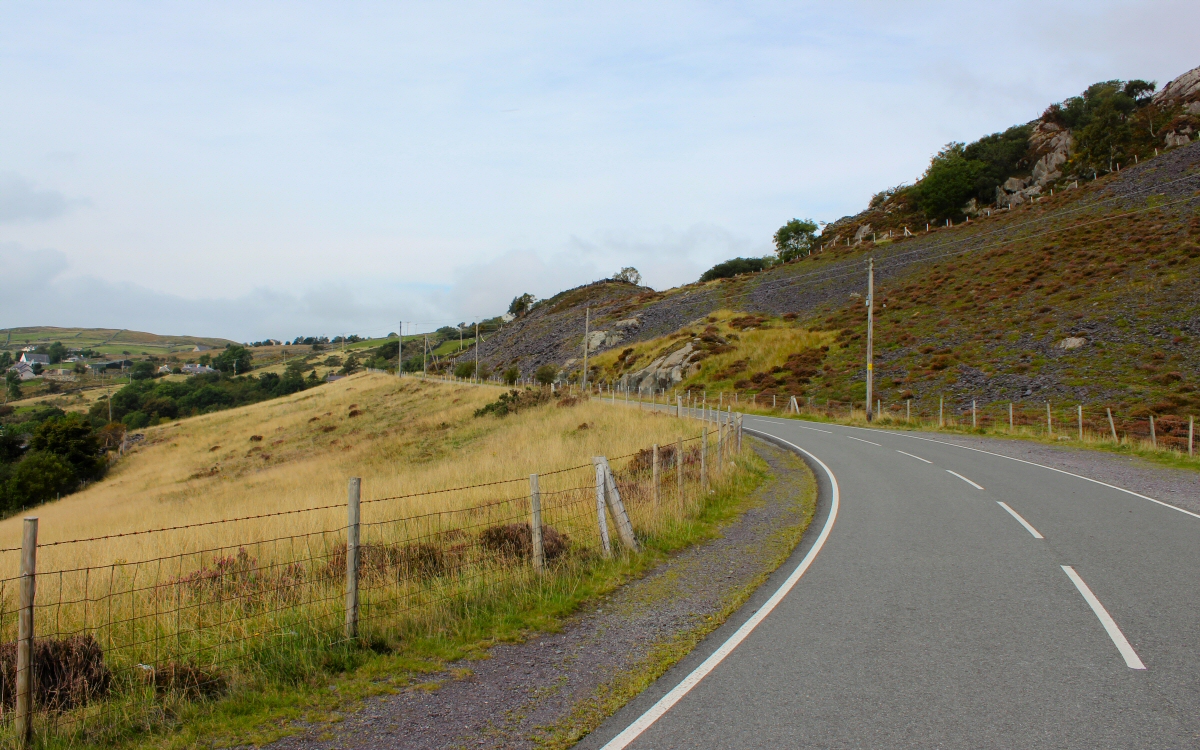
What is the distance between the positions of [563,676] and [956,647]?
321 centimetres

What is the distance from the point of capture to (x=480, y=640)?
6.12 m

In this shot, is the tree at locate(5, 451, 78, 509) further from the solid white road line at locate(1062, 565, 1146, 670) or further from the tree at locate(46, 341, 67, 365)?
the tree at locate(46, 341, 67, 365)

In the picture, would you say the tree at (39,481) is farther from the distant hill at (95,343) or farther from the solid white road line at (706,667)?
the distant hill at (95,343)

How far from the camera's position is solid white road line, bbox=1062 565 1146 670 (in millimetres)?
5195

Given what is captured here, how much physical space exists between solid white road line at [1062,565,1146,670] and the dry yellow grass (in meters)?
8.91

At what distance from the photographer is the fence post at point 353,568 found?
5.93 meters

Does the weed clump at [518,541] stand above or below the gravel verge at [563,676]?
above

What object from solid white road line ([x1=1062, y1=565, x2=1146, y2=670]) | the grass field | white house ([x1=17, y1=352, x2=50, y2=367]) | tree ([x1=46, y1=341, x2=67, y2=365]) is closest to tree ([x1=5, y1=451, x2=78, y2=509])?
the grass field

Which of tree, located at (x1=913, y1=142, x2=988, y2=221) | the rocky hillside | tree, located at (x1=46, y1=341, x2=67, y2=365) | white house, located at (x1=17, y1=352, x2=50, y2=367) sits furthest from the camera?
tree, located at (x1=46, y1=341, x2=67, y2=365)

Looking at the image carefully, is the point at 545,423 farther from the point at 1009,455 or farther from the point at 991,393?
the point at 991,393

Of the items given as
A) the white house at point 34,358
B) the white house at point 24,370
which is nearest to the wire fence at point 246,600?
the white house at point 24,370

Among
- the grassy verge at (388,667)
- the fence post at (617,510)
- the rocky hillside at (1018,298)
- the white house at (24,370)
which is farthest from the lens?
the white house at (24,370)

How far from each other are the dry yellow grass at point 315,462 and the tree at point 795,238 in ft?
237

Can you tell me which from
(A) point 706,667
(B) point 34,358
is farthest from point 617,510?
(B) point 34,358
